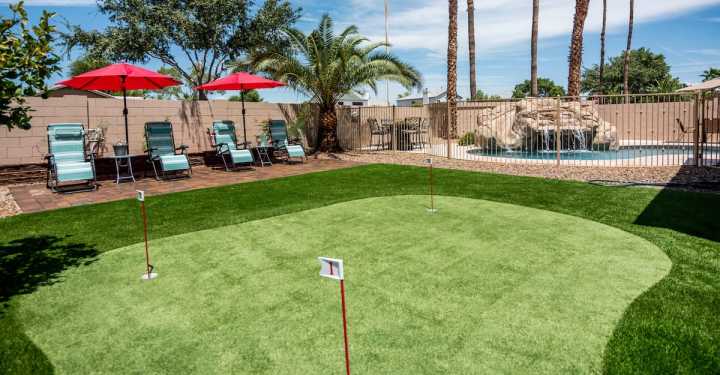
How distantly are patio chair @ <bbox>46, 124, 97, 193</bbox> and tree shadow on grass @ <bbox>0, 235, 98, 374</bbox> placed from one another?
3.55 m

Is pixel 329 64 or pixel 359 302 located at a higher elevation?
pixel 329 64

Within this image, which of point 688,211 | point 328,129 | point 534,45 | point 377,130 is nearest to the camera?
point 688,211

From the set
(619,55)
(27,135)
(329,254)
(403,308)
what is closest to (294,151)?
(27,135)

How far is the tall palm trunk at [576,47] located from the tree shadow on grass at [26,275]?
18383 mm

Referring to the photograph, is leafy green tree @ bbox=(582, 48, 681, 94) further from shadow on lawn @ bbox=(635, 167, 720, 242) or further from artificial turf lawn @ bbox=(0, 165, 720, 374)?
artificial turf lawn @ bbox=(0, 165, 720, 374)

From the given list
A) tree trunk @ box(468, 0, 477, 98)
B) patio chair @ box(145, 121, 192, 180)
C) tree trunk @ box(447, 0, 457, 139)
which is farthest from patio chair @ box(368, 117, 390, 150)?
patio chair @ box(145, 121, 192, 180)

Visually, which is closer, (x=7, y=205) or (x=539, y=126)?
(x=7, y=205)

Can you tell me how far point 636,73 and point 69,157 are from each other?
52309 mm

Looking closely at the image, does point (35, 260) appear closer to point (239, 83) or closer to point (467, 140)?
point (239, 83)

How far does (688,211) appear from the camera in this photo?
6.15 metres

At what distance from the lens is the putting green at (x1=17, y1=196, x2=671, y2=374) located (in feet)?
8.67

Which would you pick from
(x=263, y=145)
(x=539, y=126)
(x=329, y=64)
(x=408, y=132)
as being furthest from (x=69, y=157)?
(x=539, y=126)

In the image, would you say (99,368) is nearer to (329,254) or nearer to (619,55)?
(329,254)

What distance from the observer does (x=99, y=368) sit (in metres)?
2.62
